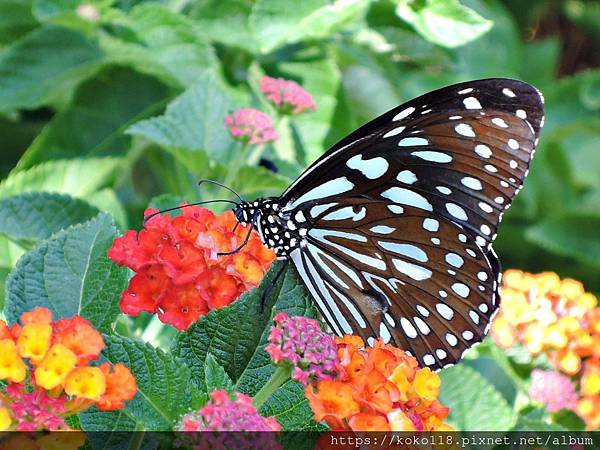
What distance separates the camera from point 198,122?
2125 millimetres

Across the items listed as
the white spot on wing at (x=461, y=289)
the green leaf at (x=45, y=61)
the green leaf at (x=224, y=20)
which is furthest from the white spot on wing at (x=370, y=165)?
the green leaf at (x=45, y=61)

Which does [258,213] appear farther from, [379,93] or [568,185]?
[568,185]

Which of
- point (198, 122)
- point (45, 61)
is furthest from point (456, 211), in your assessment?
point (45, 61)

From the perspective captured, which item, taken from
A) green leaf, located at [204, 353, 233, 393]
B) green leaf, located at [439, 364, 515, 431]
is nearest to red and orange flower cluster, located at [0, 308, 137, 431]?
green leaf, located at [204, 353, 233, 393]

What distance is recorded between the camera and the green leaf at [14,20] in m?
2.67

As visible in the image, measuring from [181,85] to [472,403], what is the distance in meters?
1.22

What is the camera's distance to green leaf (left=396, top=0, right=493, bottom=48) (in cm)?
225

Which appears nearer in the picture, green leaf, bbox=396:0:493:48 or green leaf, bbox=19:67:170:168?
green leaf, bbox=396:0:493:48

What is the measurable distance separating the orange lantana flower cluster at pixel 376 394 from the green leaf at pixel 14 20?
1.87 meters

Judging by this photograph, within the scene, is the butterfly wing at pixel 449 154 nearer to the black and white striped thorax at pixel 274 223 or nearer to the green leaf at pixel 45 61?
the black and white striped thorax at pixel 274 223

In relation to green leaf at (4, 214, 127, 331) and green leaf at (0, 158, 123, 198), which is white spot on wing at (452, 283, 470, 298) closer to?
green leaf at (4, 214, 127, 331)

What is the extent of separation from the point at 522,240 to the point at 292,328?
2.53 meters

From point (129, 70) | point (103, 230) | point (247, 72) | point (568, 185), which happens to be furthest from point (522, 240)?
point (103, 230)

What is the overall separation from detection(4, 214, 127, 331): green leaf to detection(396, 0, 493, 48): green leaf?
1.16 metres
